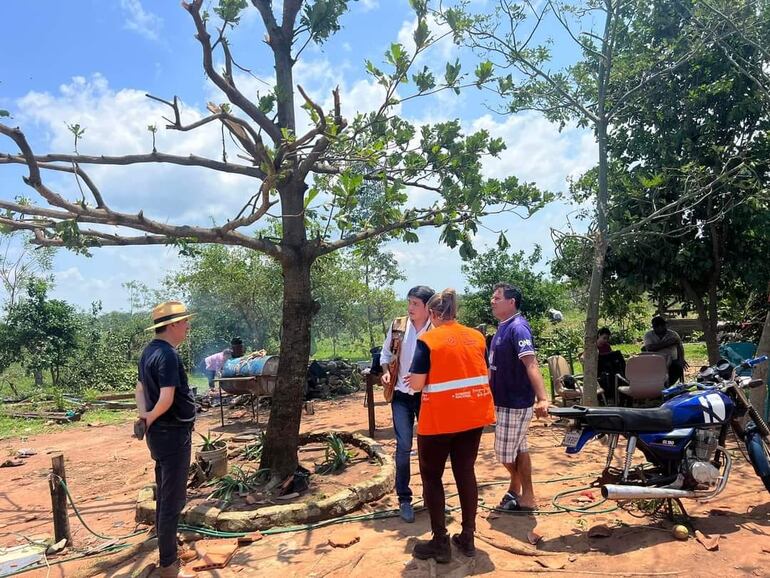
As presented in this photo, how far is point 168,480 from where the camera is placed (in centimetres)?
361

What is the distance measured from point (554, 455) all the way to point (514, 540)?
2723mm

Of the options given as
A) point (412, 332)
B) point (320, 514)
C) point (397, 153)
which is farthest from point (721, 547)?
point (397, 153)

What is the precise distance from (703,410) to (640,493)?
0.74 metres

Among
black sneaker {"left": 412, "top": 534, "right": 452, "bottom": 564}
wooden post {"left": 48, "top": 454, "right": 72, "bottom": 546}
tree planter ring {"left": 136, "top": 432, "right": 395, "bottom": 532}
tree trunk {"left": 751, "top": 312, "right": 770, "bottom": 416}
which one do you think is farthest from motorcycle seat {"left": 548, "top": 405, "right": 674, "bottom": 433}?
wooden post {"left": 48, "top": 454, "right": 72, "bottom": 546}

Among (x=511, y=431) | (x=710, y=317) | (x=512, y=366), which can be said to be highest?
(x=710, y=317)

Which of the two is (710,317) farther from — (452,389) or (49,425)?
(49,425)

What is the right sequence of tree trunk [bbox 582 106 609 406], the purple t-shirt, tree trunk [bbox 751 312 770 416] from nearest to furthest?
the purple t-shirt
tree trunk [bbox 751 312 770 416]
tree trunk [bbox 582 106 609 406]

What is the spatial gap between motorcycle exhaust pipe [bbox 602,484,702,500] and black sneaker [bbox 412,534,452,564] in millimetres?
1144

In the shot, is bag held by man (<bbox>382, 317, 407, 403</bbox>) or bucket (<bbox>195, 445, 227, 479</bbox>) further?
bucket (<bbox>195, 445, 227, 479</bbox>)

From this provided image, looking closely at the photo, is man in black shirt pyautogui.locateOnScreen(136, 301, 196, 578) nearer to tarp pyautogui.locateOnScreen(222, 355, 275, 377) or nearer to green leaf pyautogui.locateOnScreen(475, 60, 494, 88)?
green leaf pyautogui.locateOnScreen(475, 60, 494, 88)

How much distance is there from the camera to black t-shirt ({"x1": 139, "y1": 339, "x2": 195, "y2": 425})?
11.7 feet

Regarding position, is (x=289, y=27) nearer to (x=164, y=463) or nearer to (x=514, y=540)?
(x=164, y=463)

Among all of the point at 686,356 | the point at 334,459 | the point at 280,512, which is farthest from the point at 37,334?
the point at 686,356

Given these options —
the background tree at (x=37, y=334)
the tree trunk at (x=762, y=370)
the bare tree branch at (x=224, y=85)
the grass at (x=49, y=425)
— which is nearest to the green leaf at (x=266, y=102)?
the bare tree branch at (x=224, y=85)
